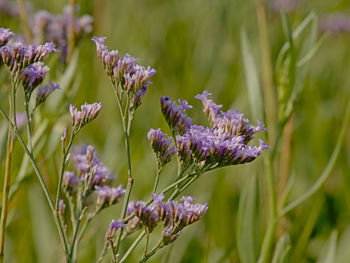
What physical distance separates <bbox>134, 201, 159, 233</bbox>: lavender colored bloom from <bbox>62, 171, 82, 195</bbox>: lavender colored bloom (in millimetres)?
196

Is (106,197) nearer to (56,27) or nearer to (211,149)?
(211,149)

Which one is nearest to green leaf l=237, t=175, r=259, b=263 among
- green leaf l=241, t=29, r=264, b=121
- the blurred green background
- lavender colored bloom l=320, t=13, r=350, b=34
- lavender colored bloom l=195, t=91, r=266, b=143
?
the blurred green background

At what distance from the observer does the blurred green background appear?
1.25 metres

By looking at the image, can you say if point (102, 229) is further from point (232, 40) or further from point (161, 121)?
point (232, 40)

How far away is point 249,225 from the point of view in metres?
1.01

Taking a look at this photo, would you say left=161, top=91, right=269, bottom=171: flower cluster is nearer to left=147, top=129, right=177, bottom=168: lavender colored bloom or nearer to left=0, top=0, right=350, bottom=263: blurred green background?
left=147, top=129, right=177, bottom=168: lavender colored bloom

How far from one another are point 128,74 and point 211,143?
0.15m

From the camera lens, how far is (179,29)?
98.0 inches

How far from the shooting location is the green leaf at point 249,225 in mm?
991

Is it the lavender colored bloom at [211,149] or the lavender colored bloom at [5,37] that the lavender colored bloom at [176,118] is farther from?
the lavender colored bloom at [5,37]

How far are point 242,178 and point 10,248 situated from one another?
770 mm

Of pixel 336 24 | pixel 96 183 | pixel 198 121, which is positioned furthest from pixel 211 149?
pixel 336 24

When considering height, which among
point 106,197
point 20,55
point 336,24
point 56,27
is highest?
point 336,24

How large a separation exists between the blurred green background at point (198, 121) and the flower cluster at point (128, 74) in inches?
13.9
